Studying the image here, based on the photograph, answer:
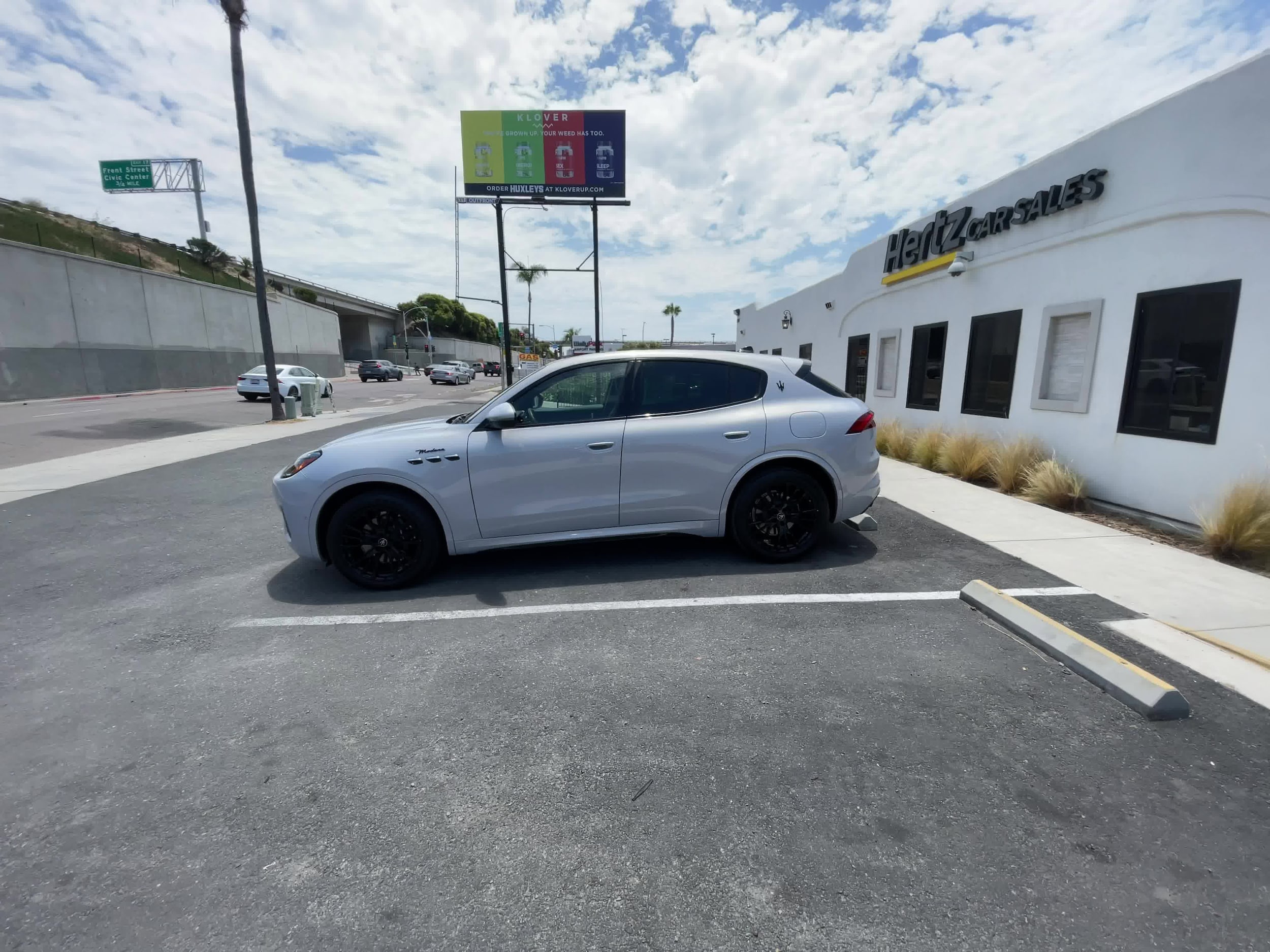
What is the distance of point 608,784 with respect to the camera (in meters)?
2.36

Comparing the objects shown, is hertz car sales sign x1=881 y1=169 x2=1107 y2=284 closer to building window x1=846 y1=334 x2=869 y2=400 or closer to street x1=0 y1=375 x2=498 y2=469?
building window x1=846 y1=334 x2=869 y2=400

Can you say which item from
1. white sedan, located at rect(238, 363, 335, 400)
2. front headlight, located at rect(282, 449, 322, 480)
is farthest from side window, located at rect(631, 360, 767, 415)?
white sedan, located at rect(238, 363, 335, 400)

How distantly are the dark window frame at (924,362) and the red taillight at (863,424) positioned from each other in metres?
6.08

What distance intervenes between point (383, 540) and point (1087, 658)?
14.3ft

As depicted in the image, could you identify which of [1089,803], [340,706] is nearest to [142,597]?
[340,706]

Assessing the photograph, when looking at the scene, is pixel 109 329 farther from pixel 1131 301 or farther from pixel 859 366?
pixel 1131 301

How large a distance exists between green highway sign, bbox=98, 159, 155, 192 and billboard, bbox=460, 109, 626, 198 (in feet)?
109

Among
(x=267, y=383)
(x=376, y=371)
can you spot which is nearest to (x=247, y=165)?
(x=267, y=383)

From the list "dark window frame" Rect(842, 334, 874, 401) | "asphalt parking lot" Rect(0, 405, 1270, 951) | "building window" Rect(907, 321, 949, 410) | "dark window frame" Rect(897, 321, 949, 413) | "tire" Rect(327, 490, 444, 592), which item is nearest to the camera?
"asphalt parking lot" Rect(0, 405, 1270, 951)

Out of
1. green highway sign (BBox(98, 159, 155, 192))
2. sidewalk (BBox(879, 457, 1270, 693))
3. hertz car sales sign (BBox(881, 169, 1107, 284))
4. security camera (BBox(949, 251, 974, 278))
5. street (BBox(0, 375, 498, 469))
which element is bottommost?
sidewalk (BBox(879, 457, 1270, 693))

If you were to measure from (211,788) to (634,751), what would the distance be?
5.50ft

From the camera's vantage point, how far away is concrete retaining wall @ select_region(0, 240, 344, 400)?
2217 cm

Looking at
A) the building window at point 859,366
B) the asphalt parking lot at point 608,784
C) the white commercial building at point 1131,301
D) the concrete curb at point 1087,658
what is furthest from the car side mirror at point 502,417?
the building window at point 859,366

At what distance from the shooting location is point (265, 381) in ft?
74.3
